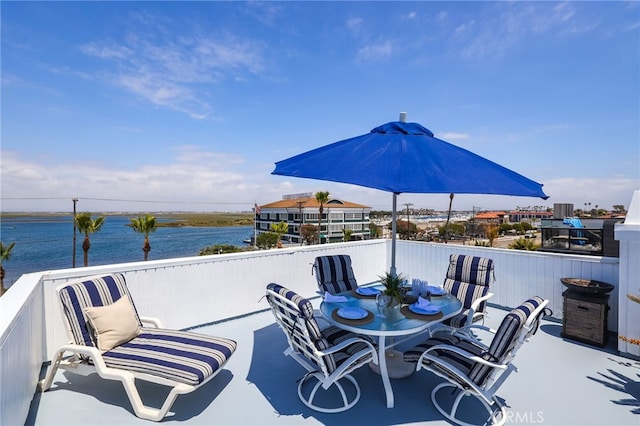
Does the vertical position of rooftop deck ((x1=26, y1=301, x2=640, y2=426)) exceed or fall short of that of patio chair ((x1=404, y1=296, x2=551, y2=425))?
it falls short

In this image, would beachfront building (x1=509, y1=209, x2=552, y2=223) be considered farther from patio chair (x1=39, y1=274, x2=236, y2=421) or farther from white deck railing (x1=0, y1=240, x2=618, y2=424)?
patio chair (x1=39, y1=274, x2=236, y2=421)

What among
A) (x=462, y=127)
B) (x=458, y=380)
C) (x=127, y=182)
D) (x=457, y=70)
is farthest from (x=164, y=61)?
(x=127, y=182)

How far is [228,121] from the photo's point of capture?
12.5 meters

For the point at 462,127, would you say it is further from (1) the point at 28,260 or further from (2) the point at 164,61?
(1) the point at 28,260

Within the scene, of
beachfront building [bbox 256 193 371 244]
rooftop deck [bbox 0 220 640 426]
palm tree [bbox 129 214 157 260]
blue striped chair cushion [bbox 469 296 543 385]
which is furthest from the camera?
beachfront building [bbox 256 193 371 244]

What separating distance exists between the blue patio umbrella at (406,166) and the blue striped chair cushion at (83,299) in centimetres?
200

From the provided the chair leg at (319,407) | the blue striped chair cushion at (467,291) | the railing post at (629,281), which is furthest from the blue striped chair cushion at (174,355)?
the railing post at (629,281)

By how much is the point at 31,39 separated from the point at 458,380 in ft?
31.8

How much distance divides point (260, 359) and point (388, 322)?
1543 millimetres

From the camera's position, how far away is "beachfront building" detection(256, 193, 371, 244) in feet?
173

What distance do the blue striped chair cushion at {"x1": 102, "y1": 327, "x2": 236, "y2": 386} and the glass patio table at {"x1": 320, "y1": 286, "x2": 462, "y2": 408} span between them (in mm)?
1007

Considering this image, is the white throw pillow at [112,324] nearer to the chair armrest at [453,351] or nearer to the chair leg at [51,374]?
the chair leg at [51,374]

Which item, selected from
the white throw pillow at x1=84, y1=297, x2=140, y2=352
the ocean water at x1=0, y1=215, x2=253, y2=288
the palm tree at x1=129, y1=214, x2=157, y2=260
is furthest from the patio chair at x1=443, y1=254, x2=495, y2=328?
the ocean water at x1=0, y1=215, x2=253, y2=288

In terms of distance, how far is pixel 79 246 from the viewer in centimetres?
5088
